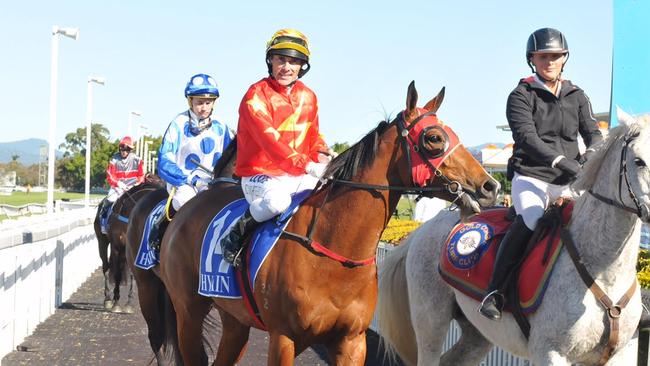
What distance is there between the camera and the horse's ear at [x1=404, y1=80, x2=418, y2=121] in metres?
4.79

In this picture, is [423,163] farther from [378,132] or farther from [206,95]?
[206,95]

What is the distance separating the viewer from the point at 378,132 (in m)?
5.02

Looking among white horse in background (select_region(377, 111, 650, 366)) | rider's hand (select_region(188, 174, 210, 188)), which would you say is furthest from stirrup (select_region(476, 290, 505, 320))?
rider's hand (select_region(188, 174, 210, 188))

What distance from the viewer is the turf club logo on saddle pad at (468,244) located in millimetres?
6172

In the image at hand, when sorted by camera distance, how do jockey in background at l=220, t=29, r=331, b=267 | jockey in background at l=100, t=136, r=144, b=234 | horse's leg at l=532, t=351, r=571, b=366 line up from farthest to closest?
jockey in background at l=100, t=136, r=144, b=234 < jockey in background at l=220, t=29, r=331, b=267 < horse's leg at l=532, t=351, r=571, b=366

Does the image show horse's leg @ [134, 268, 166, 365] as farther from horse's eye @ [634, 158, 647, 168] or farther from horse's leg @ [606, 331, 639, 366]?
horse's eye @ [634, 158, 647, 168]

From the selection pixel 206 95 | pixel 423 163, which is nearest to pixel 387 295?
pixel 206 95

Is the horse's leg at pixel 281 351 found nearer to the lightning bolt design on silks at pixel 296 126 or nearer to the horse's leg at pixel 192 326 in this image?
the lightning bolt design on silks at pixel 296 126

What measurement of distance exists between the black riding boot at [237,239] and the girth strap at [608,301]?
1885 millimetres

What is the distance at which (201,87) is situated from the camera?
7809 millimetres

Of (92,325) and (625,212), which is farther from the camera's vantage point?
(92,325)

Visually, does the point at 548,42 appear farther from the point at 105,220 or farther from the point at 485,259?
the point at 105,220

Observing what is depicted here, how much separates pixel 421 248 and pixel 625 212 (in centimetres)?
240

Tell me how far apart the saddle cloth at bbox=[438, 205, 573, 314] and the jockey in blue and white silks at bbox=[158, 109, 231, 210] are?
2.47 m
